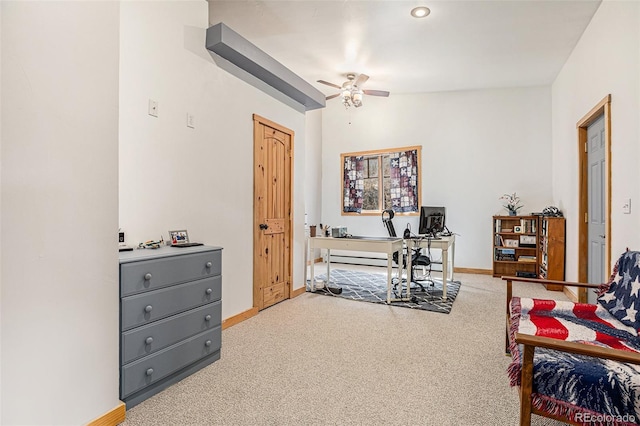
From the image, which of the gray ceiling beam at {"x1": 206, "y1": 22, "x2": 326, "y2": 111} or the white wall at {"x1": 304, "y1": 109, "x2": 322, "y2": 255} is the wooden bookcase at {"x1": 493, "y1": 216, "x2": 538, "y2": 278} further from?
the gray ceiling beam at {"x1": 206, "y1": 22, "x2": 326, "y2": 111}

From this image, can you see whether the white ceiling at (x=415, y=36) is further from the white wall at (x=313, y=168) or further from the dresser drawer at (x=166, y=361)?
the dresser drawer at (x=166, y=361)

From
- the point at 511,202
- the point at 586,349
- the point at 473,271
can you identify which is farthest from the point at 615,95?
the point at 473,271

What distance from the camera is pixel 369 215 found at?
689cm

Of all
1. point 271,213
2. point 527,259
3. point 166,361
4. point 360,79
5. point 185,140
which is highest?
point 360,79

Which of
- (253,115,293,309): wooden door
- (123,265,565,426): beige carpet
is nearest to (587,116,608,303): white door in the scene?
(123,265,565,426): beige carpet

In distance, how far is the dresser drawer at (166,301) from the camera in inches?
73.0

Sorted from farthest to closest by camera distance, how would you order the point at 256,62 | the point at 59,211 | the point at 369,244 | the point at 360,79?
the point at 360,79, the point at 369,244, the point at 256,62, the point at 59,211

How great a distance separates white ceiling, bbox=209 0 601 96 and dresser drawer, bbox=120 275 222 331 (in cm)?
276

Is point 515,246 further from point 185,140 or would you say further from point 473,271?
point 185,140

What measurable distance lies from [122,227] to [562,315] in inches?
116

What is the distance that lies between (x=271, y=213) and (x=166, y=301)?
1965 mm

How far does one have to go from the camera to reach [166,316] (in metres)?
2.07

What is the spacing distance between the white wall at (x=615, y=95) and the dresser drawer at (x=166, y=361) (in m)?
3.14

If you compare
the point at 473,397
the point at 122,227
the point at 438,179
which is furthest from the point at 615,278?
the point at 438,179
